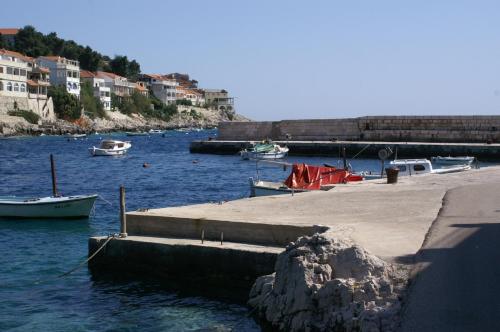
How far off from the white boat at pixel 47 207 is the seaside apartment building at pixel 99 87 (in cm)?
13121

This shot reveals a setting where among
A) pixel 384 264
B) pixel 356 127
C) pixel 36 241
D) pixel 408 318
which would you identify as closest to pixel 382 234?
pixel 384 264

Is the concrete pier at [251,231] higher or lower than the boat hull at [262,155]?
higher

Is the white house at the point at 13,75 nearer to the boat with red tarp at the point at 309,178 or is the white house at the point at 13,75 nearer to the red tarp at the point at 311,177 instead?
the boat with red tarp at the point at 309,178

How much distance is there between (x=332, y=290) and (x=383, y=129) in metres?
57.1

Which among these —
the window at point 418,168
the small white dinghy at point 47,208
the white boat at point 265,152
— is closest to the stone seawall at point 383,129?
the white boat at point 265,152

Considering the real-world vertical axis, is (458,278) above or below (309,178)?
above

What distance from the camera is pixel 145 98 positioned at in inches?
7106

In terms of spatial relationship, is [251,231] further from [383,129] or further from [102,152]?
[102,152]

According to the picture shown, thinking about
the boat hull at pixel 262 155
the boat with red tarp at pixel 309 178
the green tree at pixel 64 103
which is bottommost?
the boat hull at pixel 262 155

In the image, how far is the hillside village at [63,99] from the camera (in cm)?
11956

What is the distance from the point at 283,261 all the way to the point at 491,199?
7.67 meters

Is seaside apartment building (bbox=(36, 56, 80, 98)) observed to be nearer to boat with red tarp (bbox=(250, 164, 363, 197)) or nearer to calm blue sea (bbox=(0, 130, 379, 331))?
calm blue sea (bbox=(0, 130, 379, 331))

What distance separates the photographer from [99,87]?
511 feet

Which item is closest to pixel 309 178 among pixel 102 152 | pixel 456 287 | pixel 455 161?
pixel 456 287
